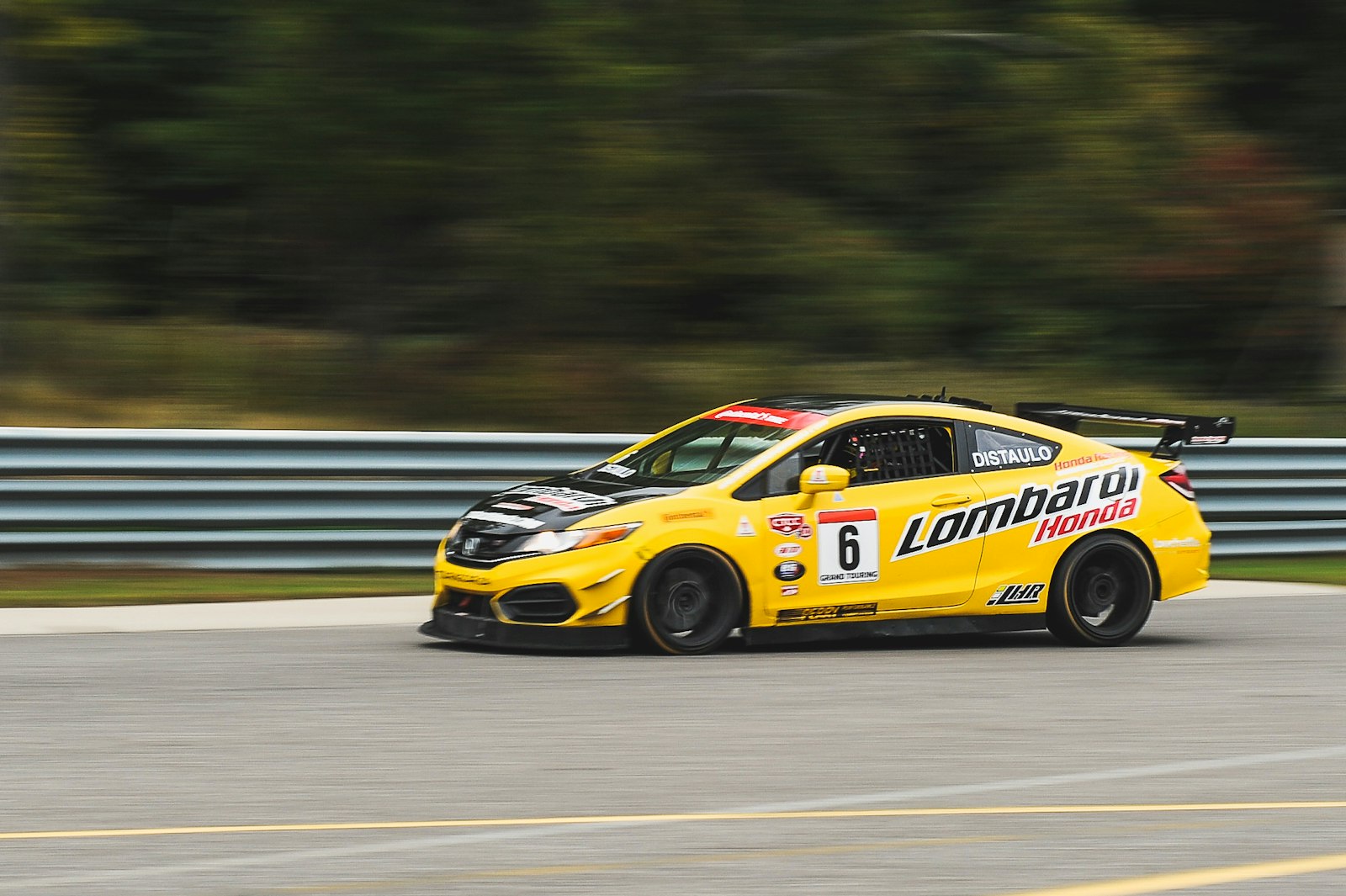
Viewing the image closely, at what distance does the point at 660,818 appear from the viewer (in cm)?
589

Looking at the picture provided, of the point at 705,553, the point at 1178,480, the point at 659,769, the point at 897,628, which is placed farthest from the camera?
the point at 1178,480

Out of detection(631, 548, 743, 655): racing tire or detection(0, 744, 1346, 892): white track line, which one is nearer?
detection(0, 744, 1346, 892): white track line

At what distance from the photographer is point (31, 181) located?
14922 mm

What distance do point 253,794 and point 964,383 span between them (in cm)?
1252

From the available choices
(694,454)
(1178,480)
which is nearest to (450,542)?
(694,454)

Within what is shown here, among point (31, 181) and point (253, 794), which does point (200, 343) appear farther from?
point (253, 794)

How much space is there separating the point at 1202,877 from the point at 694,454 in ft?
17.9

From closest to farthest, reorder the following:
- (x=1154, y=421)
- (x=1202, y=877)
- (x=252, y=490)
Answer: (x=1202, y=877) < (x=1154, y=421) < (x=252, y=490)

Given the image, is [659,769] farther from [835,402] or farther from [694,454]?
[835,402]

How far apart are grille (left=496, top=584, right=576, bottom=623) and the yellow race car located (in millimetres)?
10

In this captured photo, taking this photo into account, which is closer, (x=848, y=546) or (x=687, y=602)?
(x=687, y=602)

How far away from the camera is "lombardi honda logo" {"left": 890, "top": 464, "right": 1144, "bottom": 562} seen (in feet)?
33.0

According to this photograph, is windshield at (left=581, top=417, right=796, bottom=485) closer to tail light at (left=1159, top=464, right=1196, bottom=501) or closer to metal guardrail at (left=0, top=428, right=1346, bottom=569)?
metal guardrail at (left=0, top=428, right=1346, bottom=569)

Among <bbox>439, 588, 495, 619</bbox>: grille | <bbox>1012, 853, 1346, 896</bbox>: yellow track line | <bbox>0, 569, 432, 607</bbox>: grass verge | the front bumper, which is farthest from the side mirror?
<bbox>1012, 853, 1346, 896</bbox>: yellow track line
